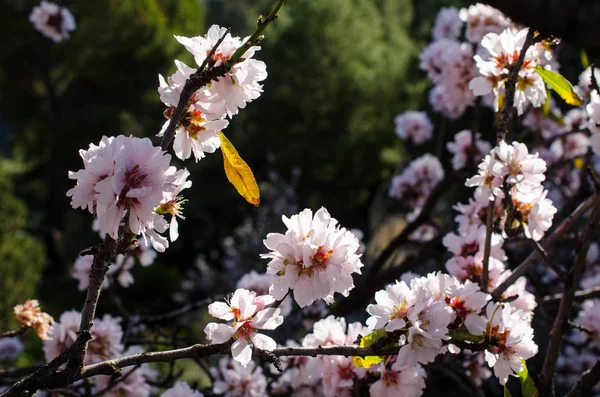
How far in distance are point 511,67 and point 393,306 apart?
0.67m

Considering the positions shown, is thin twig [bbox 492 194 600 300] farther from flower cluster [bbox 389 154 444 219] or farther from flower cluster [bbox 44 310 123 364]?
flower cluster [bbox 389 154 444 219]

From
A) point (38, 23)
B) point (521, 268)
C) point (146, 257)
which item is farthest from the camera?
point (38, 23)

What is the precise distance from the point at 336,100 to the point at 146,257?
38.4ft

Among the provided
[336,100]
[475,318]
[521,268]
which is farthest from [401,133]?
[336,100]

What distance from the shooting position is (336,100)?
13.4m

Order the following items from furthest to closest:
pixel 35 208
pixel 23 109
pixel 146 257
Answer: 1. pixel 35 208
2. pixel 23 109
3. pixel 146 257

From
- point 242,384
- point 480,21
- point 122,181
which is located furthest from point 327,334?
point 480,21

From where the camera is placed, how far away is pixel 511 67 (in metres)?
1.41

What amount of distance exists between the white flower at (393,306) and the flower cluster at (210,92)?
0.40 meters

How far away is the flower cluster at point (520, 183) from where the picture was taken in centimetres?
132

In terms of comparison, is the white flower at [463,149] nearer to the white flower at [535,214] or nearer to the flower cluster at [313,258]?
the white flower at [535,214]

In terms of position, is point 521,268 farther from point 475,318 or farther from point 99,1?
point 99,1

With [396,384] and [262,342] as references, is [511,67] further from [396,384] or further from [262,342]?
[262,342]

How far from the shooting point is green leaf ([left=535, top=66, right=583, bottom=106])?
→ 1.40m
